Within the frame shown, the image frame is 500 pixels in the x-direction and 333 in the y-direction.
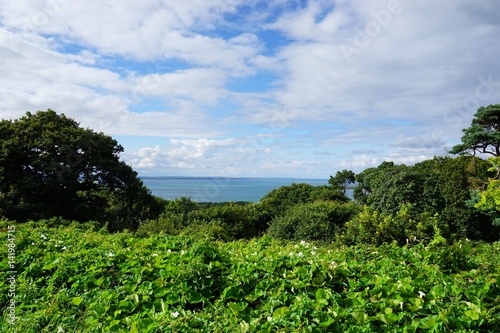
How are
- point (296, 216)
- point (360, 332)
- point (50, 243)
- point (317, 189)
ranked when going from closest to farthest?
point (360, 332) < point (50, 243) < point (296, 216) < point (317, 189)

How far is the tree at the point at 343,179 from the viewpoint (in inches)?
1251

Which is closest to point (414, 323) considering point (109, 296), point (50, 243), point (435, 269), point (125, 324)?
point (435, 269)

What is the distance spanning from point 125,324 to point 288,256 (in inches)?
63.7

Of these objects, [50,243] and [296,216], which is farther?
[296,216]

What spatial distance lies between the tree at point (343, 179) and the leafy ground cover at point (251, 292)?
94.8 ft

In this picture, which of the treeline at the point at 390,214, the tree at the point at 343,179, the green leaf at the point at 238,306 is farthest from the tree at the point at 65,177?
the tree at the point at 343,179

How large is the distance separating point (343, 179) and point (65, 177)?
23.8 metres

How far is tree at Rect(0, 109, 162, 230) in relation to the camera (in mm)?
14062

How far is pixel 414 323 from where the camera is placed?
1995 mm

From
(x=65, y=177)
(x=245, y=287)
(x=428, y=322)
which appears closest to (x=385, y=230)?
(x=245, y=287)

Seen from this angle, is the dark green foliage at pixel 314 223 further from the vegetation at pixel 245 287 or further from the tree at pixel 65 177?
the vegetation at pixel 245 287

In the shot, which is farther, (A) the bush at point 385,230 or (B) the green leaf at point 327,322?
(A) the bush at point 385,230

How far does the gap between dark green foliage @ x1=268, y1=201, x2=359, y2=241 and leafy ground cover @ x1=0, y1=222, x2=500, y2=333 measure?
8869 millimetres

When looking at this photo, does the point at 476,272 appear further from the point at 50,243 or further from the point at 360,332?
the point at 50,243
